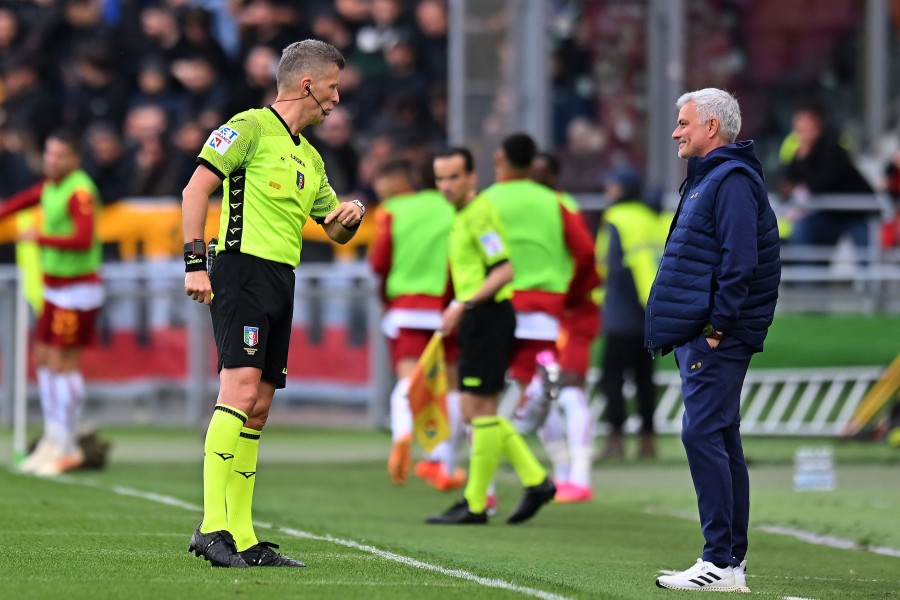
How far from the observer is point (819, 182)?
63.9 feet

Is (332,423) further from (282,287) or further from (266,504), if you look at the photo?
(282,287)

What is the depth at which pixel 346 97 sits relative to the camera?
72.7 ft

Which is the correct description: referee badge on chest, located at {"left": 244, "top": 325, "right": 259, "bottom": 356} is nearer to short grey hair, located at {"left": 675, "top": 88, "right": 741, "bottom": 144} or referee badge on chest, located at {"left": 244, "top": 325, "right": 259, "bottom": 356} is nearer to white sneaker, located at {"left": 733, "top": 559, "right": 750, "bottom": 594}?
short grey hair, located at {"left": 675, "top": 88, "right": 741, "bottom": 144}

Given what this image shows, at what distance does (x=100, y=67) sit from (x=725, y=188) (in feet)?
56.6

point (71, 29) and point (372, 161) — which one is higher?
point (71, 29)

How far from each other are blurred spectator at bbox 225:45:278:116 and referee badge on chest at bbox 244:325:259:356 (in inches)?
569

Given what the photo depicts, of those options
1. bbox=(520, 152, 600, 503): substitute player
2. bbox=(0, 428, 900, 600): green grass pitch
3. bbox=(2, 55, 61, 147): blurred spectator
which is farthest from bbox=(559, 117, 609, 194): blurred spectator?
bbox=(2, 55, 61, 147): blurred spectator

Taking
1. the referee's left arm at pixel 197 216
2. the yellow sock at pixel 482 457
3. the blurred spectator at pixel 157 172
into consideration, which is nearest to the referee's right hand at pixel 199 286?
the referee's left arm at pixel 197 216

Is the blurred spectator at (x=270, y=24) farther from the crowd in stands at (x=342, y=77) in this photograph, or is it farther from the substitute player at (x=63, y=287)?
the substitute player at (x=63, y=287)

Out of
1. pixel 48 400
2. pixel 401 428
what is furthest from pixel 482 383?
pixel 48 400

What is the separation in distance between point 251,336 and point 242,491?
666 millimetres

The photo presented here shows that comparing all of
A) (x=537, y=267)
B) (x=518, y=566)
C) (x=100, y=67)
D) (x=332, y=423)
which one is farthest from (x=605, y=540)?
(x=100, y=67)

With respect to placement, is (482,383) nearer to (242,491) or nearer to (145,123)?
(242,491)

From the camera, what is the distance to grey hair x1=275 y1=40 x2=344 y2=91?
7.70 metres
